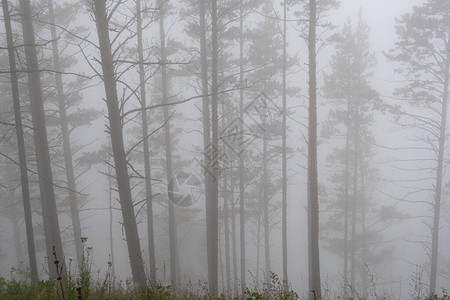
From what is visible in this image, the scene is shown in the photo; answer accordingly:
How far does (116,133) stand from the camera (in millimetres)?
6578

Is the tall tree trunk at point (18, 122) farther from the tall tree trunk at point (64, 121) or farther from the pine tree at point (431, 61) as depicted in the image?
the pine tree at point (431, 61)

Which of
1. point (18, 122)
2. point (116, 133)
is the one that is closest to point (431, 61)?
point (116, 133)

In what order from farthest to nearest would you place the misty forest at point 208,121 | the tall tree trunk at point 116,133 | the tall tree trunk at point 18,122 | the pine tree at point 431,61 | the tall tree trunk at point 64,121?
1. the tall tree trunk at point 64,121
2. the pine tree at point 431,61
3. the tall tree trunk at point 18,122
4. the misty forest at point 208,121
5. the tall tree trunk at point 116,133

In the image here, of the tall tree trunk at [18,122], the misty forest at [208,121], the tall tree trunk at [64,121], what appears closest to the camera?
the misty forest at [208,121]

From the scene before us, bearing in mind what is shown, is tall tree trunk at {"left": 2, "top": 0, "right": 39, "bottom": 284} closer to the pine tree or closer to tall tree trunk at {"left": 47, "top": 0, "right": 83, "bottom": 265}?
tall tree trunk at {"left": 47, "top": 0, "right": 83, "bottom": 265}

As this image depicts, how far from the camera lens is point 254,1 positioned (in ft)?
50.0

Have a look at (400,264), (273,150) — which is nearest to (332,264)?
(400,264)

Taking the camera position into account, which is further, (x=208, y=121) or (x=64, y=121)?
(x=64, y=121)

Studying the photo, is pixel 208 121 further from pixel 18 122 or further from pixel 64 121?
pixel 64 121

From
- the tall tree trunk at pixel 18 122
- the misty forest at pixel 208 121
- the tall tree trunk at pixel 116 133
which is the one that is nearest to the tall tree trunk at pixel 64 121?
the misty forest at pixel 208 121

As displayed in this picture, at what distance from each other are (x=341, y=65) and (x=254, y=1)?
654cm

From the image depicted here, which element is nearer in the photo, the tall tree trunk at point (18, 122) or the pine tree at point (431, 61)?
the tall tree trunk at point (18, 122)

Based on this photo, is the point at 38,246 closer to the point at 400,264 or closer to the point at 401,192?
the point at 400,264

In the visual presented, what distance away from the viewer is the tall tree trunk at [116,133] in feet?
20.7
